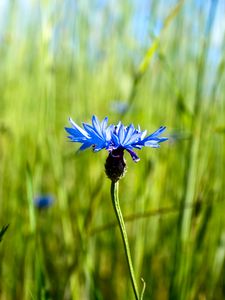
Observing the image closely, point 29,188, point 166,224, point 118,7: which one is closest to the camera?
point 29,188

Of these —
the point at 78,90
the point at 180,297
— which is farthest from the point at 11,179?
the point at 180,297

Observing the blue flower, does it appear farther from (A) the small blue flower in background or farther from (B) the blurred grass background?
(A) the small blue flower in background

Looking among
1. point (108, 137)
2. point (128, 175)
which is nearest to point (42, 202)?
point (128, 175)

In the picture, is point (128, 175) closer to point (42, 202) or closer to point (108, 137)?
point (42, 202)

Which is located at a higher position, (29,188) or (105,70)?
(105,70)

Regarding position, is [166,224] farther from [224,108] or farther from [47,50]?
[47,50]

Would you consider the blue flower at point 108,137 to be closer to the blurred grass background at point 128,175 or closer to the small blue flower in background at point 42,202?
the blurred grass background at point 128,175

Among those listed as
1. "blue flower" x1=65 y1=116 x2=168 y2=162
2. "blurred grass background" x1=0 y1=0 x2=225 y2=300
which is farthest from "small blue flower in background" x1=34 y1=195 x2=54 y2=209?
"blue flower" x1=65 y1=116 x2=168 y2=162

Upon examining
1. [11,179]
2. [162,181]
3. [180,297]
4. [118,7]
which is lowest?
[180,297]

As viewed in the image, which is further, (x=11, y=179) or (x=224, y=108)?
(x=11, y=179)
